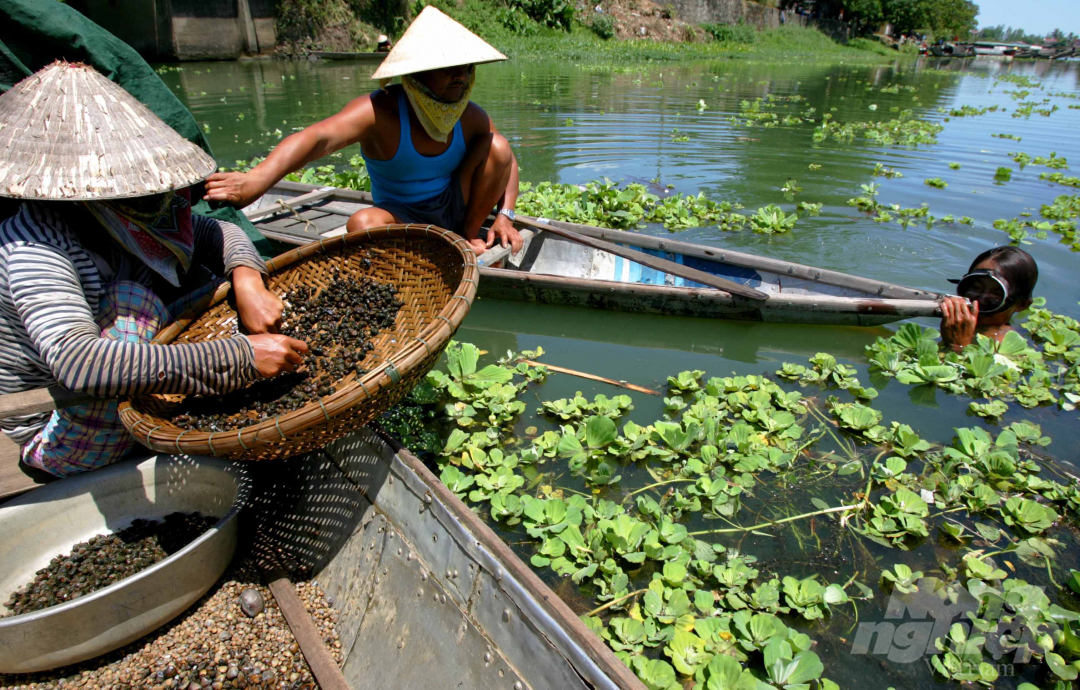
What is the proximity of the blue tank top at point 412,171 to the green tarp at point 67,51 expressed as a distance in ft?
3.58

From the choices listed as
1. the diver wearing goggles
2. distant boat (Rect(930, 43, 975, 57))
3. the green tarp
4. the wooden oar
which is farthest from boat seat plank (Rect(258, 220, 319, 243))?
distant boat (Rect(930, 43, 975, 57))

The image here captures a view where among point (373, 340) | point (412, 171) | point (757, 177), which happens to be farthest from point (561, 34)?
point (373, 340)

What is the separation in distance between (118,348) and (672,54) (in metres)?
24.7

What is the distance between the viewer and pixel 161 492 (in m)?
1.94

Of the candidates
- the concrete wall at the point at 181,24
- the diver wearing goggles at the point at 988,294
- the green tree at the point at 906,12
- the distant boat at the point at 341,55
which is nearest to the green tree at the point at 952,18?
the green tree at the point at 906,12

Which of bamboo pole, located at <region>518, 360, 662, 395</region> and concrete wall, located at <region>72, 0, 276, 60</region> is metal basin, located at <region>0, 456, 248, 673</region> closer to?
bamboo pole, located at <region>518, 360, 662, 395</region>

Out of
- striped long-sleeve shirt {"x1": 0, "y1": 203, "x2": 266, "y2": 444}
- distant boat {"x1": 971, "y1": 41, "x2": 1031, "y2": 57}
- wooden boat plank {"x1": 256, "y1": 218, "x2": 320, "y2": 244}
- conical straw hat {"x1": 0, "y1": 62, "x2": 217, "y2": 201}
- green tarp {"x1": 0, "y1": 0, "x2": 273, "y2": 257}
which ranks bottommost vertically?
wooden boat plank {"x1": 256, "y1": 218, "x2": 320, "y2": 244}

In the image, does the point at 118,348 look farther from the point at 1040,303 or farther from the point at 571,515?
the point at 1040,303

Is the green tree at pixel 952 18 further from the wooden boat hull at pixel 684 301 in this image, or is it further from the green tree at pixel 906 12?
the wooden boat hull at pixel 684 301

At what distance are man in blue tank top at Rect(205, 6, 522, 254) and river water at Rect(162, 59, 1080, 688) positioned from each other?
28.4 inches

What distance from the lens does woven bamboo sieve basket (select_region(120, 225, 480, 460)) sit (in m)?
1.51

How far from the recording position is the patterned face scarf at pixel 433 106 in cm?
300

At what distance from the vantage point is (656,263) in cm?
388

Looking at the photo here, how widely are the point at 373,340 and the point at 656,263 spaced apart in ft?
7.29
